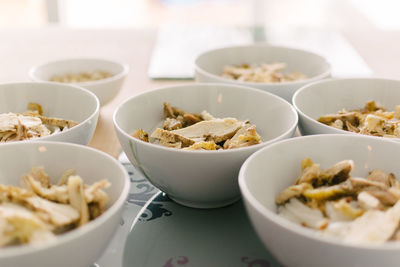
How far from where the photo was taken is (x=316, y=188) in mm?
684

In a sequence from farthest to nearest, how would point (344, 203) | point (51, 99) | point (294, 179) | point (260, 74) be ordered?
point (260, 74) → point (51, 99) → point (294, 179) → point (344, 203)

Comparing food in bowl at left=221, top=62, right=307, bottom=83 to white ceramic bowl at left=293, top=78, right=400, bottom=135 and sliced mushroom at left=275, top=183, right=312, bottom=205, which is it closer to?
white ceramic bowl at left=293, top=78, right=400, bottom=135

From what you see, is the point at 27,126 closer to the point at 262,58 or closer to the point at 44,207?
the point at 44,207

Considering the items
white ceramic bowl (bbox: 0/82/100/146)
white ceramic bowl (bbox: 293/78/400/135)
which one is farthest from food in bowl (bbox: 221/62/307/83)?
white ceramic bowl (bbox: 0/82/100/146)

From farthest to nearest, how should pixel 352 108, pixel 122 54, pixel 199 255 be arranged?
pixel 122 54, pixel 352 108, pixel 199 255

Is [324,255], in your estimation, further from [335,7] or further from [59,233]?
[335,7]

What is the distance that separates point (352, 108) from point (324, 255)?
583mm

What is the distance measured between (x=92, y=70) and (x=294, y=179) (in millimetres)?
771

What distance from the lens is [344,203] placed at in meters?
0.62

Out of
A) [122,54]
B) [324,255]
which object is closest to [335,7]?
[122,54]

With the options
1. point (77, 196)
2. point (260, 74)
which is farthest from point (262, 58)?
point (77, 196)

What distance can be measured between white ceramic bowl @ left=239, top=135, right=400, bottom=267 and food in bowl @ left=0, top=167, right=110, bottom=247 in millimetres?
193

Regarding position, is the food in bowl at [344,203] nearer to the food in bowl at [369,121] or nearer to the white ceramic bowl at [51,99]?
the food in bowl at [369,121]

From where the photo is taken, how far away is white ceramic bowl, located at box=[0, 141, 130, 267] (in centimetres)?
48
